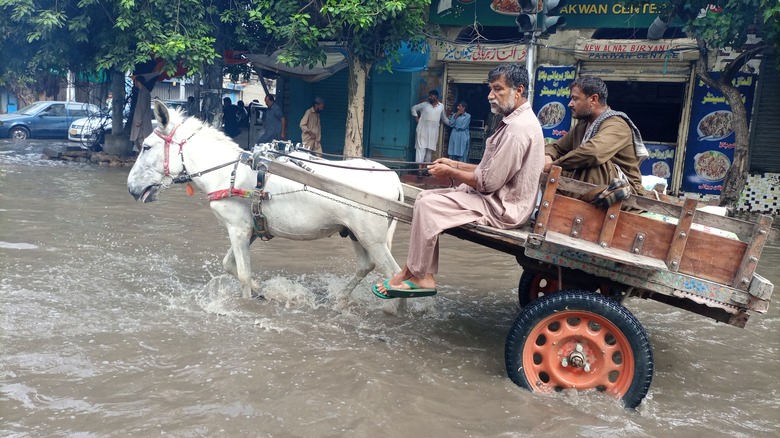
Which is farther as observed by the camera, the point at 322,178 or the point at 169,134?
the point at 169,134

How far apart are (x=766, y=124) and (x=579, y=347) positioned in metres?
10.6

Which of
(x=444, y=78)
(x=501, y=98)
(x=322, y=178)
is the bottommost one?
(x=322, y=178)

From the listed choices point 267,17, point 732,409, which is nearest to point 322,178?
point 732,409

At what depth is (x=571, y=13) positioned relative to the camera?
48.3 feet

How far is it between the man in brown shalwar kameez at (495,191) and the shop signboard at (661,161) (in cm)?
1040

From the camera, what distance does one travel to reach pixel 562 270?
482 centimetres

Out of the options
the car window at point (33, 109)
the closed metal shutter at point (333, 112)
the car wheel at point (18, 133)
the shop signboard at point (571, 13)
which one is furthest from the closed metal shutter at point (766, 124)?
the car window at point (33, 109)

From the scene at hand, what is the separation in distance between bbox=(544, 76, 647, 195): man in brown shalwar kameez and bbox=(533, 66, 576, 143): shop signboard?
1014cm

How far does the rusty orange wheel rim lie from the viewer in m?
4.30

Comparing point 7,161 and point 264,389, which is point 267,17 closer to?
point 7,161

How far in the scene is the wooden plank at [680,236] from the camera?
4.01m

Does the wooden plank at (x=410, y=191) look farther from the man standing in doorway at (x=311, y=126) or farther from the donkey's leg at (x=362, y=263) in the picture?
the man standing in doorway at (x=311, y=126)

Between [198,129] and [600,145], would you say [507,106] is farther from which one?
[198,129]

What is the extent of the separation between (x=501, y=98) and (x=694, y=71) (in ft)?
34.2
